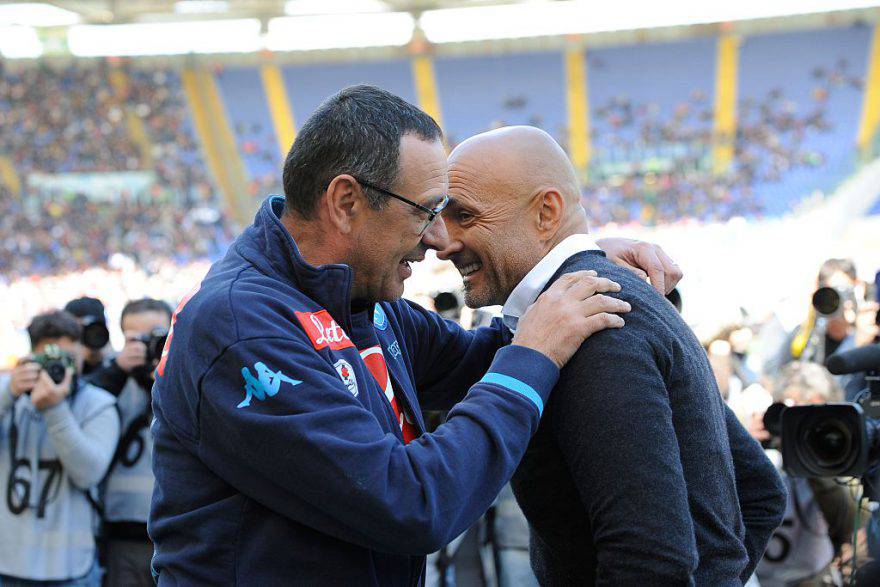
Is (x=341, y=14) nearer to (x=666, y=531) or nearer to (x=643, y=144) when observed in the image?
(x=643, y=144)

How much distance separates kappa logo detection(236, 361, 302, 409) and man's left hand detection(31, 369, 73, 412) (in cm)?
241

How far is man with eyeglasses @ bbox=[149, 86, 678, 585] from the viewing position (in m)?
1.42

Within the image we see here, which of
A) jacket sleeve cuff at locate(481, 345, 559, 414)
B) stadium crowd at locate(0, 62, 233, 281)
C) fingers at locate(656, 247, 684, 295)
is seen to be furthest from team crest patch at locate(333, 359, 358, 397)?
stadium crowd at locate(0, 62, 233, 281)

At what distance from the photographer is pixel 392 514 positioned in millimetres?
1401

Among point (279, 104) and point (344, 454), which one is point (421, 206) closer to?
point (344, 454)

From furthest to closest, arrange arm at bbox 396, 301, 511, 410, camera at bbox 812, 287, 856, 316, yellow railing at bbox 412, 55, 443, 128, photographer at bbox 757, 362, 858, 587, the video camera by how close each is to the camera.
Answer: yellow railing at bbox 412, 55, 443, 128
photographer at bbox 757, 362, 858, 587
camera at bbox 812, 287, 856, 316
the video camera
arm at bbox 396, 301, 511, 410

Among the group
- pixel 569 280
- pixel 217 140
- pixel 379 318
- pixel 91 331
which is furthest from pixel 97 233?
pixel 569 280

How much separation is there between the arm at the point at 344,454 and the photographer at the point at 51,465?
234 centimetres

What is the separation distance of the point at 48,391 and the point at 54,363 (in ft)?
0.37

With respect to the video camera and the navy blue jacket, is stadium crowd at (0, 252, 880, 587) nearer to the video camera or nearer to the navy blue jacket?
the video camera

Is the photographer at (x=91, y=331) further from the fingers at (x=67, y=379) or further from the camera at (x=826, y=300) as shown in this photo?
the camera at (x=826, y=300)

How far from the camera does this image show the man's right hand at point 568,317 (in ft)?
5.08

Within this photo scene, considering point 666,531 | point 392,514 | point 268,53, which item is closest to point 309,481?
point 392,514

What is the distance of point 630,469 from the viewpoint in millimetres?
1456
